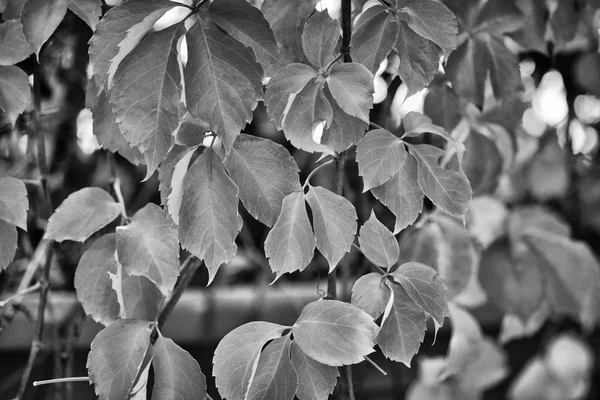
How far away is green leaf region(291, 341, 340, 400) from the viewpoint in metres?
0.42

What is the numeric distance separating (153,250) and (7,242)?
12cm

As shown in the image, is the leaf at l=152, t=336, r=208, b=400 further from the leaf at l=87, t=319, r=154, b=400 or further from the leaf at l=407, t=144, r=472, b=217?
the leaf at l=407, t=144, r=472, b=217

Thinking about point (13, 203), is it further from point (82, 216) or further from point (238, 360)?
point (238, 360)

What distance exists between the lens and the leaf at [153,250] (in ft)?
1.45

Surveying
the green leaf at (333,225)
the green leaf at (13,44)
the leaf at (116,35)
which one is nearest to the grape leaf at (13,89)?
the green leaf at (13,44)

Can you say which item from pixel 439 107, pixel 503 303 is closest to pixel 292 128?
pixel 439 107

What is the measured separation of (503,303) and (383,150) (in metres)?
0.48

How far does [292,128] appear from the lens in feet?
1.36

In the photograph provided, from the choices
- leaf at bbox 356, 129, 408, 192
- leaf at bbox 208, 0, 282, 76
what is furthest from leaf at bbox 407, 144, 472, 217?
leaf at bbox 208, 0, 282, 76

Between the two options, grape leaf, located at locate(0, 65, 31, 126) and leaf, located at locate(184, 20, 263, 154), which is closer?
leaf, located at locate(184, 20, 263, 154)

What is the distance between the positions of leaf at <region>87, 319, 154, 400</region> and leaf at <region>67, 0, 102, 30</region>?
0.74ft

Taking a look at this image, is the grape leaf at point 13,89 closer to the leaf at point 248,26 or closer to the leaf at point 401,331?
the leaf at point 248,26

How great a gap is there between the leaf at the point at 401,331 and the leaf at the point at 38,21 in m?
0.31

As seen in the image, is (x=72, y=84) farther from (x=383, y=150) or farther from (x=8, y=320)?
(x=383, y=150)
